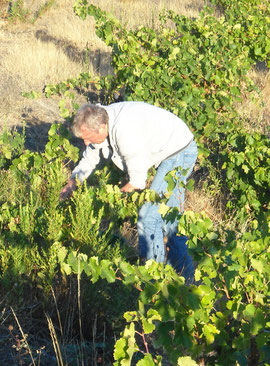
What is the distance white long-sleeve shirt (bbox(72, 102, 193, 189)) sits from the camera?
3707 mm

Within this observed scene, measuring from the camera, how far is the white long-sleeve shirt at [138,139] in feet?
12.2

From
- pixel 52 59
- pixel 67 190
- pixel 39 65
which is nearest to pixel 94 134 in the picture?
pixel 67 190

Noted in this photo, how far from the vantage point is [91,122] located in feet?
A: 11.9

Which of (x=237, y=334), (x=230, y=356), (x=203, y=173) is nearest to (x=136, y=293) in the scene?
(x=237, y=334)

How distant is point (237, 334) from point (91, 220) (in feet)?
4.20

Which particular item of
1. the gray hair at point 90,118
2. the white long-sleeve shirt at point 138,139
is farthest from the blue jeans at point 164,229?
the gray hair at point 90,118

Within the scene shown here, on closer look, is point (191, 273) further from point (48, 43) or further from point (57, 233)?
point (48, 43)

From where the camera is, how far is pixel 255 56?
765 centimetres

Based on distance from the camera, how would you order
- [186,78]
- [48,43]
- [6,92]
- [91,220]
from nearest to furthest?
[91,220]
[186,78]
[6,92]
[48,43]

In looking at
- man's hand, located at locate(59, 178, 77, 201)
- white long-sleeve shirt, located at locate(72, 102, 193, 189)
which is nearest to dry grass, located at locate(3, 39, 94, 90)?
man's hand, located at locate(59, 178, 77, 201)

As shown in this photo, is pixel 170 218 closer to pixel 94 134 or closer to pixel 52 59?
pixel 94 134

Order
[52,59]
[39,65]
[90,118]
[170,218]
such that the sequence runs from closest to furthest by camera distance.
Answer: [170,218]
[90,118]
[39,65]
[52,59]

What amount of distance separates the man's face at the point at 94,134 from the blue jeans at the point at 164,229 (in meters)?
0.57

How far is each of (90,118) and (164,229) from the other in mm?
1113
